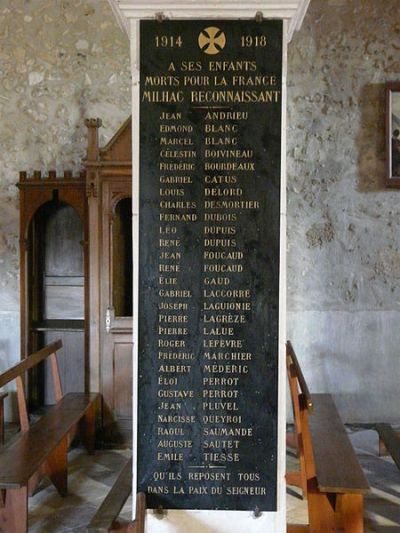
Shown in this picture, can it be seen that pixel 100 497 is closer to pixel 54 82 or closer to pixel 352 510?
pixel 352 510

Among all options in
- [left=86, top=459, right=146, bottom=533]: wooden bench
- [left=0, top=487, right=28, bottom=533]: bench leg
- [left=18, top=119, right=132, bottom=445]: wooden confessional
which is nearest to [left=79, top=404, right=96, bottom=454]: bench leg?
[left=18, top=119, right=132, bottom=445]: wooden confessional

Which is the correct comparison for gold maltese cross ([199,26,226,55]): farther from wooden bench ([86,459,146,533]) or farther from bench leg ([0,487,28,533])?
bench leg ([0,487,28,533])

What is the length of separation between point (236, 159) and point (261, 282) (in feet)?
1.51

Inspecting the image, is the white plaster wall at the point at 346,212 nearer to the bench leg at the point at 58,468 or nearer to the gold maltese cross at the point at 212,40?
the bench leg at the point at 58,468

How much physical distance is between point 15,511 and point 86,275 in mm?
1976

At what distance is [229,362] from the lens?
2.20 meters

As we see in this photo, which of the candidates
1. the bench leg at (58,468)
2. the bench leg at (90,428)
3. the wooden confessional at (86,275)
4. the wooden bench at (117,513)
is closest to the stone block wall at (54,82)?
the wooden confessional at (86,275)

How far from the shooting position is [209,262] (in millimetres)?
2193

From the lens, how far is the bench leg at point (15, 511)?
2.77 metres

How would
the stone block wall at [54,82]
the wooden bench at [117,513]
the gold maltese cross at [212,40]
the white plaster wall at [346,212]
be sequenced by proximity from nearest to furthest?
the wooden bench at [117,513] < the gold maltese cross at [212,40] < the white plaster wall at [346,212] < the stone block wall at [54,82]

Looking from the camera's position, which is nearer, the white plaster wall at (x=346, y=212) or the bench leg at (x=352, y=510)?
the bench leg at (x=352, y=510)

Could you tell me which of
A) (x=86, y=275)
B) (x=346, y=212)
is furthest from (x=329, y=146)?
(x=86, y=275)

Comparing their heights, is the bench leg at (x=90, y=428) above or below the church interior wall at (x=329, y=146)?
below

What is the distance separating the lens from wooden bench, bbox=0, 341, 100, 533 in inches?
110
